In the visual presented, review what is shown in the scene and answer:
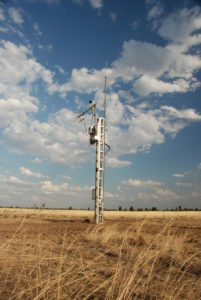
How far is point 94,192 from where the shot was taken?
1680 cm

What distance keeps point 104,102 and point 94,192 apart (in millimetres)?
5958

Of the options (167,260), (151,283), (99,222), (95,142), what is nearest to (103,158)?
(95,142)

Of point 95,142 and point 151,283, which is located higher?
point 95,142

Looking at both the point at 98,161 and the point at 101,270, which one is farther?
the point at 98,161

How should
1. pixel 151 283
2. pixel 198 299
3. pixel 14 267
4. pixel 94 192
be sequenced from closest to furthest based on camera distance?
pixel 198 299 < pixel 151 283 < pixel 14 267 < pixel 94 192

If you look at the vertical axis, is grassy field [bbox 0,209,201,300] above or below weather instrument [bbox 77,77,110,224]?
below

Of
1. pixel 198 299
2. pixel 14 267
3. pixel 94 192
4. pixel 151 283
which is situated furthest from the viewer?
pixel 94 192

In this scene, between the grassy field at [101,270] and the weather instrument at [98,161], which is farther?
the weather instrument at [98,161]

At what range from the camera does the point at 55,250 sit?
7.14 metres

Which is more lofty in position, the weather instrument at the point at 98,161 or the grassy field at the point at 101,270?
the weather instrument at the point at 98,161

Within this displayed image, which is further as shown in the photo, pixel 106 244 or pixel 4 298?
pixel 106 244

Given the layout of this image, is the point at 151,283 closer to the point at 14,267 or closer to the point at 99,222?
the point at 14,267

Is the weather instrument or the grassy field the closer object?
the grassy field

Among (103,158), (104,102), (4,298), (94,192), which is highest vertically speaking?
(104,102)
